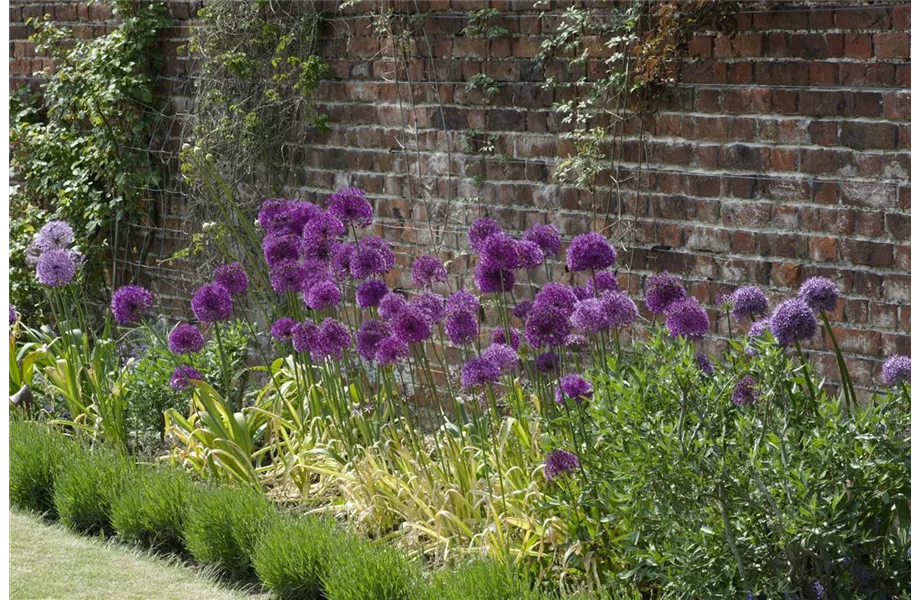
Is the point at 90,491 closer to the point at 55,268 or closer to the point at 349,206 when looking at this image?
the point at 55,268

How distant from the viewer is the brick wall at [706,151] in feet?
12.6

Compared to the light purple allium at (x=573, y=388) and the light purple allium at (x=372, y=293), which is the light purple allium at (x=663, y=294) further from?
the light purple allium at (x=372, y=293)

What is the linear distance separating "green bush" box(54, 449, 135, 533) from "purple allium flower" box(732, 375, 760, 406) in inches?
90.5

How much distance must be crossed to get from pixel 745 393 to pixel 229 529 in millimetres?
1760

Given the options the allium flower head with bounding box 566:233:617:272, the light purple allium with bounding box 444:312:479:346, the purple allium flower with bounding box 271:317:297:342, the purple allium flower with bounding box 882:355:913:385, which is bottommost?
the purple allium flower with bounding box 271:317:297:342

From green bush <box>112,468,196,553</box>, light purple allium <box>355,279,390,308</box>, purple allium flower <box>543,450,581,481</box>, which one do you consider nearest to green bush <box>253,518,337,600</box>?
green bush <box>112,468,196,553</box>

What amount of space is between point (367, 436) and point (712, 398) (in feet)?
5.50

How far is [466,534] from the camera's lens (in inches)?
146

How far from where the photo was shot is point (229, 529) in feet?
12.4

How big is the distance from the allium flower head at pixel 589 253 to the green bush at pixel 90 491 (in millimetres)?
1853

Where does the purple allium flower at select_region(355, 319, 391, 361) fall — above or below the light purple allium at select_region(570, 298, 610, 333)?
below

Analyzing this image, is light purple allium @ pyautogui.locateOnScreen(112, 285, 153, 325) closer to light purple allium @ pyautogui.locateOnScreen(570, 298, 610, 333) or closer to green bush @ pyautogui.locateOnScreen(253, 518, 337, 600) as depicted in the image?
green bush @ pyautogui.locateOnScreen(253, 518, 337, 600)

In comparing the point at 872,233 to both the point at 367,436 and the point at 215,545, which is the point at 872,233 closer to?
the point at 367,436

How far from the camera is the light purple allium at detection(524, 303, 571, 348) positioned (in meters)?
3.32
